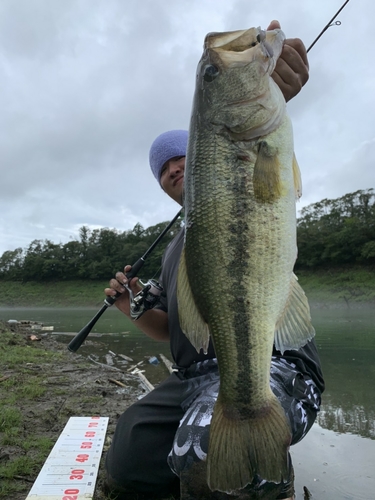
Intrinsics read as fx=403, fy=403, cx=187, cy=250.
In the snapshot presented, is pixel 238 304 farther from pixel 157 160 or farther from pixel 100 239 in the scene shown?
pixel 100 239

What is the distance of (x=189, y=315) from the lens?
210 centimetres

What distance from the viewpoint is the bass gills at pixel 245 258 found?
6.35 feet

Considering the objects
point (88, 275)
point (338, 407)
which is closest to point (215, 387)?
point (338, 407)

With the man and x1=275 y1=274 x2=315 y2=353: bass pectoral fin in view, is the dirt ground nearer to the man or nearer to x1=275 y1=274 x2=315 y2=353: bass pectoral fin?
the man

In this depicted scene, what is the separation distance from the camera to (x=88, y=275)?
5741cm

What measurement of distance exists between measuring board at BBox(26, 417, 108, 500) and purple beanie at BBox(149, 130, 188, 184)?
2.70 m

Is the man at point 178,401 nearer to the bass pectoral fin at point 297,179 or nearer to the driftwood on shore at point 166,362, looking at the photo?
the bass pectoral fin at point 297,179

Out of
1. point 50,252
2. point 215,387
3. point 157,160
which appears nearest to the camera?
point 215,387

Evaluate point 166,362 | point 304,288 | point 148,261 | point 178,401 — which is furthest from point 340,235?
point 178,401

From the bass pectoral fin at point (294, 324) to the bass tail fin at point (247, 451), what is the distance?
1.13ft

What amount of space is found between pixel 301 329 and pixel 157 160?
7.49ft

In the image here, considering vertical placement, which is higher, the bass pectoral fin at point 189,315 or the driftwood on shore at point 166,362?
the bass pectoral fin at point 189,315

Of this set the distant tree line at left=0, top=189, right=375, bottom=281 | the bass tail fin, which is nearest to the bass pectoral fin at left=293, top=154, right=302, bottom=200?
the bass tail fin

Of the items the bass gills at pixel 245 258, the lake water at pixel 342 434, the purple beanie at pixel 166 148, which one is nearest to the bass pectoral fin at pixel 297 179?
the bass gills at pixel 245 258
